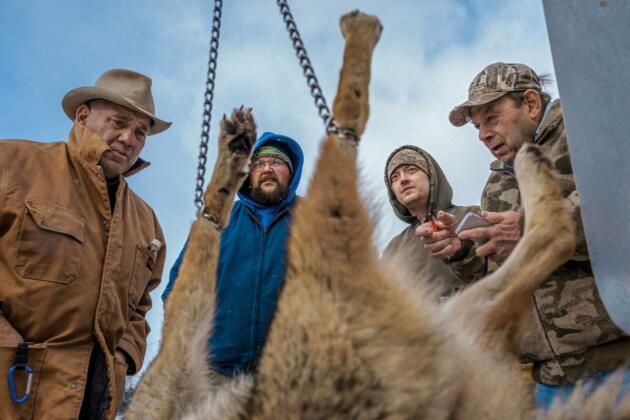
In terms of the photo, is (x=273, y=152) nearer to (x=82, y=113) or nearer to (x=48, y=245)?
(x=82, y=113)

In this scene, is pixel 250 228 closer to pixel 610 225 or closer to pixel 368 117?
pixel 368 117

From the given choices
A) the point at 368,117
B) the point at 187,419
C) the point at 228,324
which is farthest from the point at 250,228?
the point at 368,117

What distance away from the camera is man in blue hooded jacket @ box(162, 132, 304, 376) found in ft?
14.2

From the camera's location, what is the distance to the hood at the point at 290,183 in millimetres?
5113

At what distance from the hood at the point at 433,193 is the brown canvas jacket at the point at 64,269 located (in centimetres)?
223

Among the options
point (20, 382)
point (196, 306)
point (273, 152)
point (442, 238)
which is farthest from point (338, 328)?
point (273, 152)

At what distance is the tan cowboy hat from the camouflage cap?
2788 mm

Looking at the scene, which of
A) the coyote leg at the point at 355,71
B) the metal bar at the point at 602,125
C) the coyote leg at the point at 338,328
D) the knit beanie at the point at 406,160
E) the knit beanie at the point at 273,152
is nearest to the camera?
the coyote leg at the point at 338,328

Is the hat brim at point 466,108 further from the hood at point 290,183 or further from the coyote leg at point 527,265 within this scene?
the hood at point 290,183

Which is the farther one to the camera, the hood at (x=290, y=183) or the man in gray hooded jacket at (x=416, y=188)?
the hood at (x=290, y=183)

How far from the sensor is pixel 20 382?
3785 millimetres

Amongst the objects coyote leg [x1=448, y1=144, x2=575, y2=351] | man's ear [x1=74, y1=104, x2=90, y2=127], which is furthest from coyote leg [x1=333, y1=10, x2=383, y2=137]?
man's ear [x1=74, y1=104, x2=90, y2=127]

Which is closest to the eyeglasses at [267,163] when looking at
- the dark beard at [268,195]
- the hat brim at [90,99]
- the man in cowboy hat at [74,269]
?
the dark beard at [268,195]

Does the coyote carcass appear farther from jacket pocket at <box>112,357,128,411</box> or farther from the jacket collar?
the jacket collar
